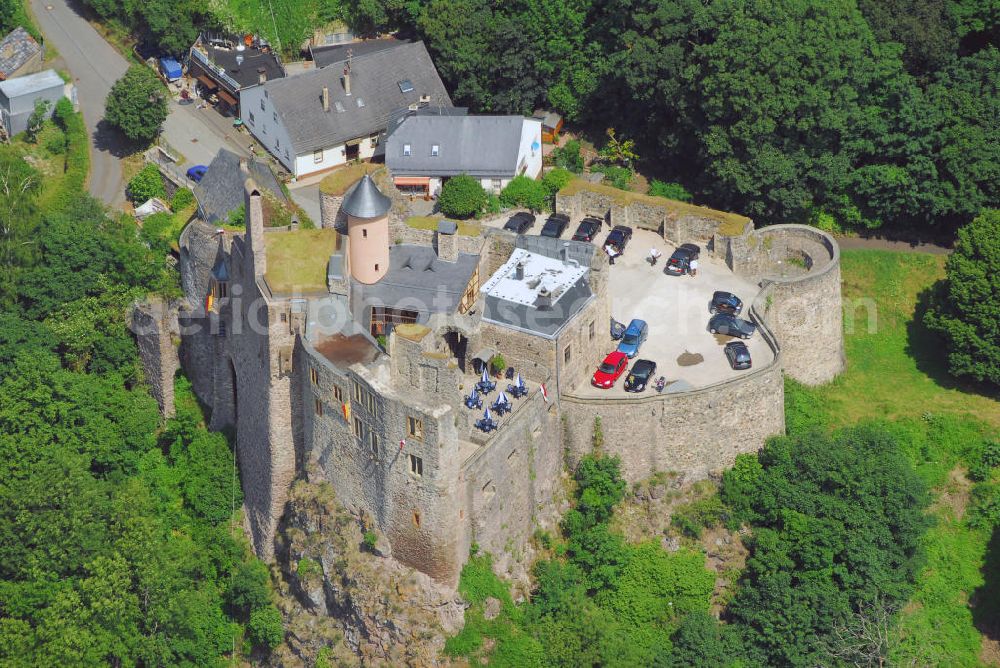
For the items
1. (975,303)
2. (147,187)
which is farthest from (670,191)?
(147,187)

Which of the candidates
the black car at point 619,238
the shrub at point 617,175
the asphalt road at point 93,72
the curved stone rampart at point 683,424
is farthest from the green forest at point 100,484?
the shrub at point 617,175

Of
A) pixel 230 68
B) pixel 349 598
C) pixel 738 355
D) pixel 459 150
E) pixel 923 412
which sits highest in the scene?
pixel 230 68

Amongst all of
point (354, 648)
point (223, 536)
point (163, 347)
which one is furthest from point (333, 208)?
point (354, 648)

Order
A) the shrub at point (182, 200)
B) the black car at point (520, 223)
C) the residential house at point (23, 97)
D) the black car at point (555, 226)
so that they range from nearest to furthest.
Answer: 1. the black car at point (555, 226)
2. the black car at point (520, 223)
3. the shrub at point (182, 200)
4. the residential house at point (23, 97)

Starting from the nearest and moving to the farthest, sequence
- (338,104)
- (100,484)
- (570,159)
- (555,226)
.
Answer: (100,484), (555,226), (570,159), (338,104)

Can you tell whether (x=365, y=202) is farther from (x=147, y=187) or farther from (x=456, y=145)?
(x=147, y=187)

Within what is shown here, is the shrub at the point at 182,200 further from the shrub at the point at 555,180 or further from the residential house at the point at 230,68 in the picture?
the shrub at the point at 555,180
